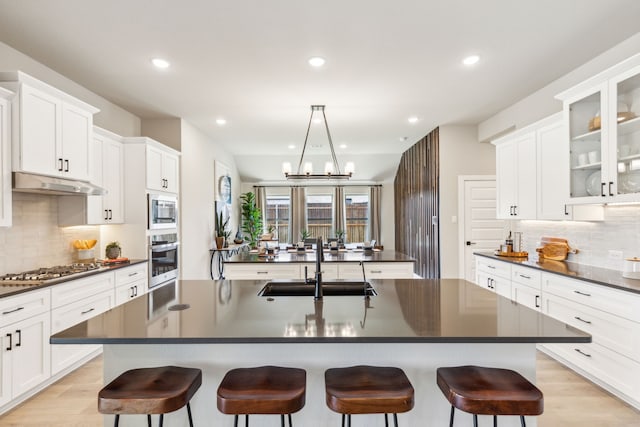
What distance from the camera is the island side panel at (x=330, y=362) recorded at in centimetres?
165

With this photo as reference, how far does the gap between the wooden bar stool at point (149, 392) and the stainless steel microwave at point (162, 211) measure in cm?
299

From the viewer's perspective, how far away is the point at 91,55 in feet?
10.2

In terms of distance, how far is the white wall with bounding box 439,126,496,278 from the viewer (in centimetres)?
573

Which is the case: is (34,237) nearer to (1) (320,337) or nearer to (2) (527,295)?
(1) (320,337)

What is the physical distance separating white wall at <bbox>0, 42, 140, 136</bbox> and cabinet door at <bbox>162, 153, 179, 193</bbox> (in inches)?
→ 28.1

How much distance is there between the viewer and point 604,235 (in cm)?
316

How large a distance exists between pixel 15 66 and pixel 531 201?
17.0ft

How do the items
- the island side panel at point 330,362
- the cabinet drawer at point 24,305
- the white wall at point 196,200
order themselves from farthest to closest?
the white wall at point 196,200
the cabinet drawer at point 24,305
the island side panel at point 330,362

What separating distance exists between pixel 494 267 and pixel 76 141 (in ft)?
14.9

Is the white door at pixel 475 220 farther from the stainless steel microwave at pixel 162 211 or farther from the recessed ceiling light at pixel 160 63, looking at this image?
the recessed ceiling light at pixel 160 63

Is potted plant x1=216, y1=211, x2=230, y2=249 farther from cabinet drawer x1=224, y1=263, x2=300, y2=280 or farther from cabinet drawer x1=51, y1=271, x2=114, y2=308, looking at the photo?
cabinet drawer x1=51, y1=271, x2=114, y2=308

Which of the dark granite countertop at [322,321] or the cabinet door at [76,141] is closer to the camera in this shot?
the dark granite countertop at [322,321]

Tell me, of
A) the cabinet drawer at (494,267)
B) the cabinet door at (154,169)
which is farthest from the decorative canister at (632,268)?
the cabinet door at (154,169)

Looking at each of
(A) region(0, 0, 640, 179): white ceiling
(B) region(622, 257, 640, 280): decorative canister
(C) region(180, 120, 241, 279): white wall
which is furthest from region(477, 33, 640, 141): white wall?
(C) region(180, 120, 241, 279): white wall
